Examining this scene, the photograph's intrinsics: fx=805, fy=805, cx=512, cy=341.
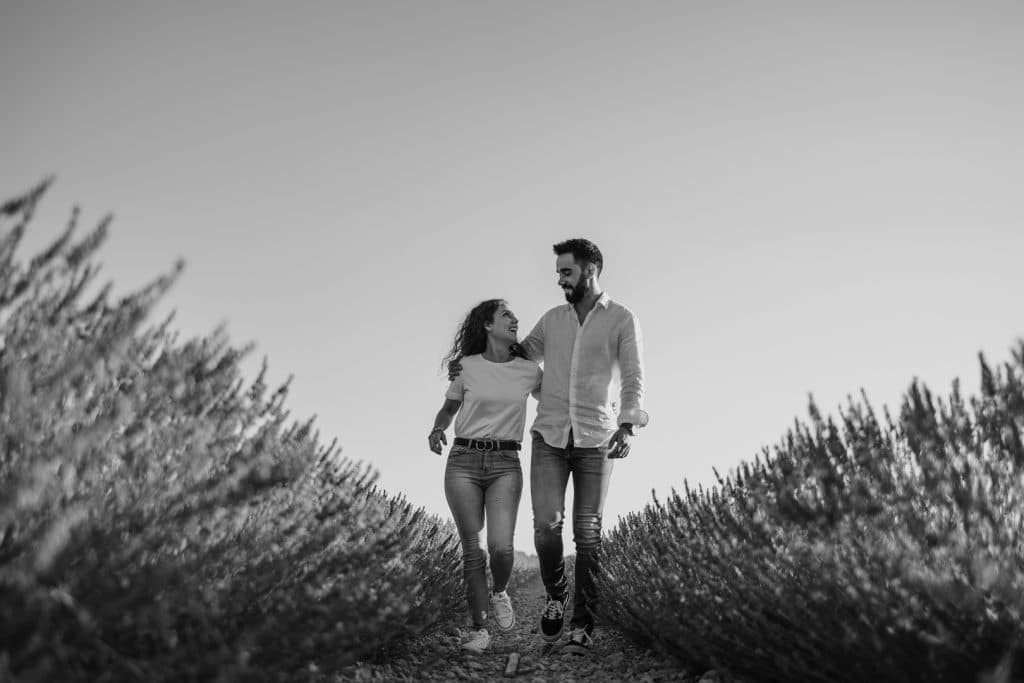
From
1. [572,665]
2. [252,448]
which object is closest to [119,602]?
[252,448]

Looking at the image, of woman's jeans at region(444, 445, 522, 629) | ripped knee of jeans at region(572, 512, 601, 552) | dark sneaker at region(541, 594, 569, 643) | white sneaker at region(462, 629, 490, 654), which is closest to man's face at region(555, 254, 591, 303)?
woman's jeans at region(444, 445, 522, 629)

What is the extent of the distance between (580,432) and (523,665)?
45.0 inches

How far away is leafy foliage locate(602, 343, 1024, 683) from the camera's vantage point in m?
1.80

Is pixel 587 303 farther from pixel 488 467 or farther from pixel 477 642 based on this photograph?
pixel 477 642

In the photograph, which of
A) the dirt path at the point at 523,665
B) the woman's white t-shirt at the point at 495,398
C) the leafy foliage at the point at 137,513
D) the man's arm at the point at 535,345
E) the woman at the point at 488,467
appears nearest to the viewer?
the leafy foliage at the point at 137,513

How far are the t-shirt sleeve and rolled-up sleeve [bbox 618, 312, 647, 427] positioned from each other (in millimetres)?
876

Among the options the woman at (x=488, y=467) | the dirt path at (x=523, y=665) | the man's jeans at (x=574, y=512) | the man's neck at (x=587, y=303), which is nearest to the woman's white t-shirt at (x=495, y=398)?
the woman at (x=488, y=467)

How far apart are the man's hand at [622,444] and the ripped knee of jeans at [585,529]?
37cm

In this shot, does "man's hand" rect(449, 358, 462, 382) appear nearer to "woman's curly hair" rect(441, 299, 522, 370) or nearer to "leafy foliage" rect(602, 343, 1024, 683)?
"woman's curly hair" rect(441, 299, 522, 370)

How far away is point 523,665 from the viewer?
385cm

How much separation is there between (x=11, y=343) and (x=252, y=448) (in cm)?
71

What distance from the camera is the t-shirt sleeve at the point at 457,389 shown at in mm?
4450

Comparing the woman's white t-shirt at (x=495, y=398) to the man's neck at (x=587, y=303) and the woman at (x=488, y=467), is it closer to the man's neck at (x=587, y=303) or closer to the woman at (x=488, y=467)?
the woman at (x=488, y=467)

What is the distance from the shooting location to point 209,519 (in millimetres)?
2123
